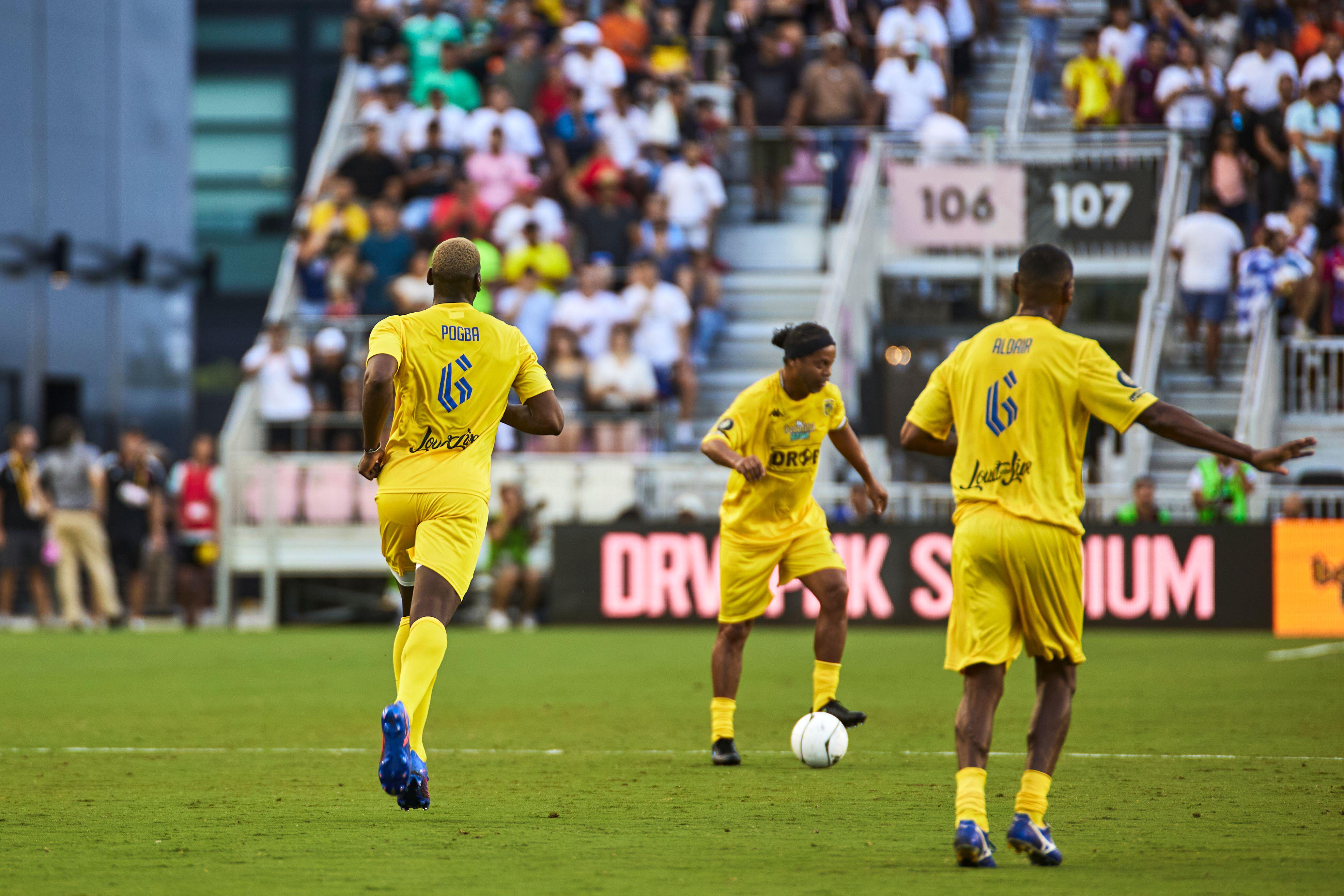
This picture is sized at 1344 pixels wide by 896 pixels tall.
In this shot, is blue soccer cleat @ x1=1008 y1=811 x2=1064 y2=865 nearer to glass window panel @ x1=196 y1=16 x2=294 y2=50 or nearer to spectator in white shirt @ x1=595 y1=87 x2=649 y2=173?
spectator in white shirt @ x1=595 y1=87 x2=649 y2=173

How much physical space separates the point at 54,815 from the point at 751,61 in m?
19.3

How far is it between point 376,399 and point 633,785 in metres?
2.34

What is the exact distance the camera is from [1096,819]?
304 inches

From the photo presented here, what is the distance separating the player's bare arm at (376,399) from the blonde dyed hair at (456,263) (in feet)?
1.58

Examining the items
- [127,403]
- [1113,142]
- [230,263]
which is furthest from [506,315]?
[230,263]

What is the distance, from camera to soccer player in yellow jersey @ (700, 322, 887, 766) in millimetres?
10070

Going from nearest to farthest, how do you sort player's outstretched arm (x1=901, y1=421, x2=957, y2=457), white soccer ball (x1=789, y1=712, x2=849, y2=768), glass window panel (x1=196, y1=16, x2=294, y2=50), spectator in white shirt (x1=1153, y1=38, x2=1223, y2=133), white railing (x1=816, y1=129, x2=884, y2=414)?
player's outstretched arm (x1=901, y1=421, x2=957, y2=457)
white soccer ball (x1=789, y1=712, x2=849, y2=768)
white railing (x1=816, y1=129, x2=884, y2=414)
spectator in white shirt (x1=1153, y1=38, x2=1223, y2=133)
glass window panel (x1=196, y1=16, x2=294, y2=50)

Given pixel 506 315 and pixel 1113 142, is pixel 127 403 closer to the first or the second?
pixel 506 315

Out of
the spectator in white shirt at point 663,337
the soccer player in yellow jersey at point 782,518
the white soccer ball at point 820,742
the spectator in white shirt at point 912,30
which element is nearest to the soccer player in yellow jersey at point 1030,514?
the white soccer ball at point 820,742

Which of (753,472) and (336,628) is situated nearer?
(753,472)

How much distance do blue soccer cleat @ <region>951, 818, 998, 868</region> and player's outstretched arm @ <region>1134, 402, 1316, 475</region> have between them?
147cm

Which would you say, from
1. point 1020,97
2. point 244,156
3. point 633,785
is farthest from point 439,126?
point 633,785

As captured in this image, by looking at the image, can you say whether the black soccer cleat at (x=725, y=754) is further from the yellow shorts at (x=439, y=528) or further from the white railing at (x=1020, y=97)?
the white railing at (x=1020, y=97)

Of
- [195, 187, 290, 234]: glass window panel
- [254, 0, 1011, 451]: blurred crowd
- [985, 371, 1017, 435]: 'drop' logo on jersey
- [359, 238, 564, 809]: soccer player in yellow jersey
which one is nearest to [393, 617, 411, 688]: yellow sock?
Result: [359, 238, 564, 809]: soccer player in yellow jersey
